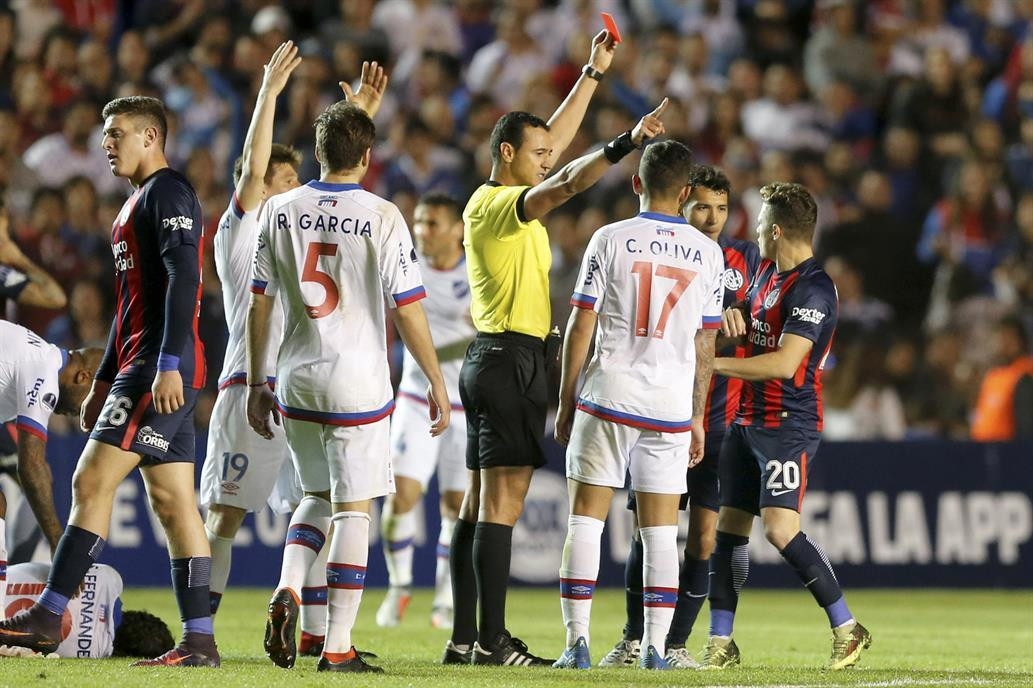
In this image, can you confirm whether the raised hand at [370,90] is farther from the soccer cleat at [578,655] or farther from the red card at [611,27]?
the soccer cleat at [578,655]

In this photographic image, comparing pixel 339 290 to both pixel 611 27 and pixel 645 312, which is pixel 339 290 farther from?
pixel 611 27

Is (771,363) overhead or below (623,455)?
overhead

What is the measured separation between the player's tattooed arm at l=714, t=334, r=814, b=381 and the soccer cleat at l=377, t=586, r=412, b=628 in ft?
12.6

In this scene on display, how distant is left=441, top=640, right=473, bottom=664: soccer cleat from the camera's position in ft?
26.2

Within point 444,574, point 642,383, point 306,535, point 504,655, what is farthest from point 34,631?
point 444,574

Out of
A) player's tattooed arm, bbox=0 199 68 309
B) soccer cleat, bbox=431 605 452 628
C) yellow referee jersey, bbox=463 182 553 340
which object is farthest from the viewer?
soccer cleat, bbox=431 605 452 628

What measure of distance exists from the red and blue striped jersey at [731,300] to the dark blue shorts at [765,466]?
0.47ft

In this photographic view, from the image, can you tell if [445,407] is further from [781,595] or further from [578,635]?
[781,595]

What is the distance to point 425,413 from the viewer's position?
1133 cm

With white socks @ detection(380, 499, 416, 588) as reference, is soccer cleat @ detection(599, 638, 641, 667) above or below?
below

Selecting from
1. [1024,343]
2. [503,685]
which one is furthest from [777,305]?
[1024,343]

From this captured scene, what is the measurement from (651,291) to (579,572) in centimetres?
138

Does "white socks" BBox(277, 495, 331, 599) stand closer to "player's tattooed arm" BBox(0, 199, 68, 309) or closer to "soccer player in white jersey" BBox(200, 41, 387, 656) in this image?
"soccer player in white jersey" BBox(200, 41, 387, 656)

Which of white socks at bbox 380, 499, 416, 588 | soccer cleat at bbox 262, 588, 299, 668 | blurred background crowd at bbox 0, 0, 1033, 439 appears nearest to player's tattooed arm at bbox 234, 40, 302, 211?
soccer cleat at bbox 262, 588, 299, 668
